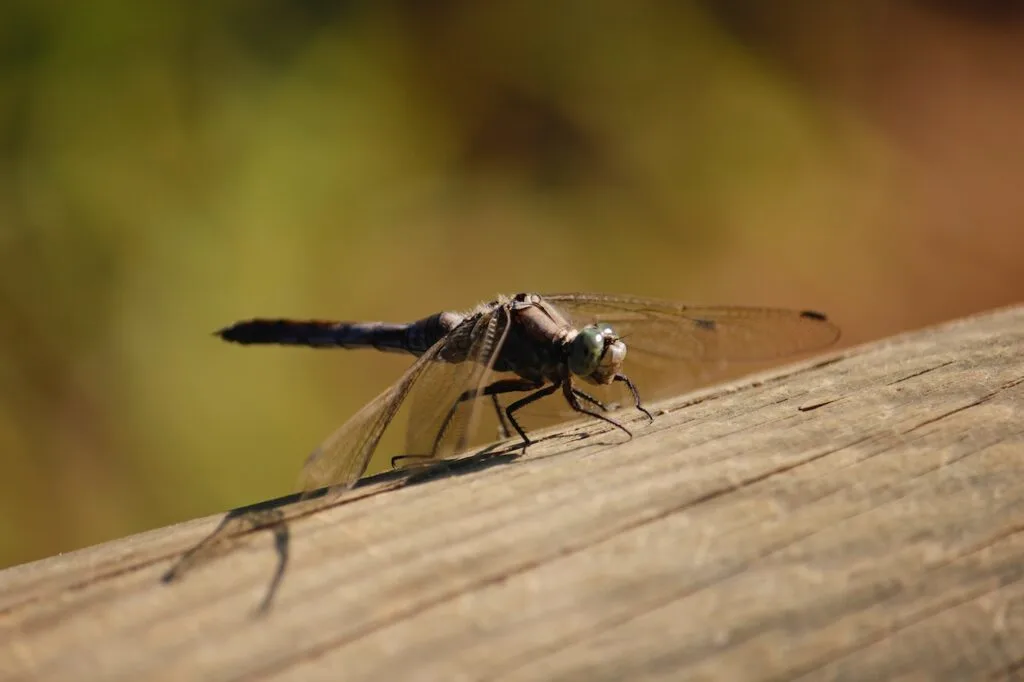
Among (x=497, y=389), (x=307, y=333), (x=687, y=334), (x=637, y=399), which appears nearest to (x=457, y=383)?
(x=497, y=389)

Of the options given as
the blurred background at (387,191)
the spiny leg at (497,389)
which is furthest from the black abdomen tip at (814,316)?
the blurred background at (387,191)

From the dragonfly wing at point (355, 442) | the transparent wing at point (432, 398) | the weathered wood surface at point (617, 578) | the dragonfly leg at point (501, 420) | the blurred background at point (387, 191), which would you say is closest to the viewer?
the weathered wood surface at point (617, 578)

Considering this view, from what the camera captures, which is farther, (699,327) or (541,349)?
(699,327)

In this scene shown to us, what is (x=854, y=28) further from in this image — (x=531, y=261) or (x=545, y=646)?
(x=545, y=646)

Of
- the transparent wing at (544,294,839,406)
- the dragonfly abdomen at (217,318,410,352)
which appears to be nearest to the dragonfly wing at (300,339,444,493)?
the transparent wing at (544,294,839,406)

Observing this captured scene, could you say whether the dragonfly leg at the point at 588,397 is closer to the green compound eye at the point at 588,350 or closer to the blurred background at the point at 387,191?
the green compound eye at the point at 588,350

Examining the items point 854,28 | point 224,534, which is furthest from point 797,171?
point 224,534

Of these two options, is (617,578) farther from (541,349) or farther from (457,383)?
(541,349)

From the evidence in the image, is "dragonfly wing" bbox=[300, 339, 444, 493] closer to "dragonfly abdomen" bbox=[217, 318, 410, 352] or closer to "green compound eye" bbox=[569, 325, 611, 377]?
"green compound eye" bbox=[569, 325, 611, 377]
